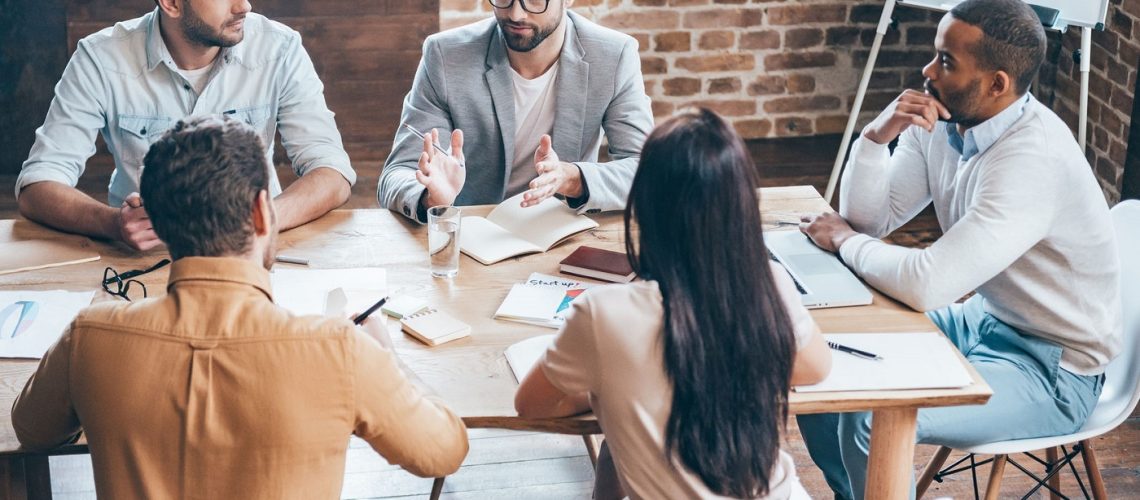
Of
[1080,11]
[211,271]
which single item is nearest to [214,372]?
[211,271]

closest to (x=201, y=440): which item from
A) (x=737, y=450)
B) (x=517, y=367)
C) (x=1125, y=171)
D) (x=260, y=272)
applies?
(x=260, y=272)

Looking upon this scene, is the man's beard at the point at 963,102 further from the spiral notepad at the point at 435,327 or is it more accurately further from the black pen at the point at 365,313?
the black pen at the point at 365,313

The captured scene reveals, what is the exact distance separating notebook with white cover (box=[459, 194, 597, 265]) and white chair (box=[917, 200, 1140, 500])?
85cm

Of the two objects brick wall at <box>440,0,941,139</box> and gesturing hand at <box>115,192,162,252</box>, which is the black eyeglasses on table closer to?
gesturing hand at <box>115,192,162,252</box>

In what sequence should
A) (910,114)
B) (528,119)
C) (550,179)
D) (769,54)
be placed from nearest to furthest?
1. (910,114)
2. (550,179)
3. (528,119)
4. (769,54)

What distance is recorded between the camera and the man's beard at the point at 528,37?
8.64 ft

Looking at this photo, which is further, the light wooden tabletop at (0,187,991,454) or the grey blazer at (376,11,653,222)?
the grey blazer at (376,11,653,222)

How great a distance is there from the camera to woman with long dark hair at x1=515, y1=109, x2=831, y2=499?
146 cm

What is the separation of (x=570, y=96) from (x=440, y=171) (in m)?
0.50

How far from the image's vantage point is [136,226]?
2.15 metres

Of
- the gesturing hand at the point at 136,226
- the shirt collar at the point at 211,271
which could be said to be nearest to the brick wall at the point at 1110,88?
the gesturing hand at the point at 136,226

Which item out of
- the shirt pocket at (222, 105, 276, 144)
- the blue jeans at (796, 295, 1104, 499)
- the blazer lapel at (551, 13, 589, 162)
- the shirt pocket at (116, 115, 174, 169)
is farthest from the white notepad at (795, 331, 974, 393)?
the shirt pocket at (116, 115, 174, 169)

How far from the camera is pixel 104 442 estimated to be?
144 cm

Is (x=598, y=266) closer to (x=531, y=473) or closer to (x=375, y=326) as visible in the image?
(x=375, y=326)
